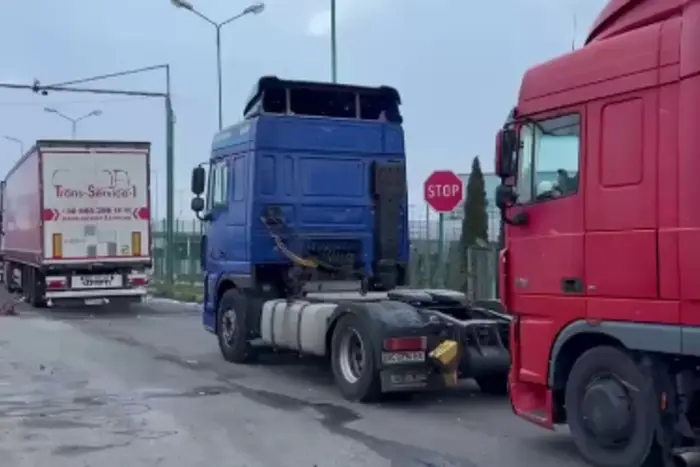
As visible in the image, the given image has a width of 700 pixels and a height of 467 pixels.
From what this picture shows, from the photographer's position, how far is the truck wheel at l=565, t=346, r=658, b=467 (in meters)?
7.40

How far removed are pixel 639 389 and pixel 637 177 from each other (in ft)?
4.79

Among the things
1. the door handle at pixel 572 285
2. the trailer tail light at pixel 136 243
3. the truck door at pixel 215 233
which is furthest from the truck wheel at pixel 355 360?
the trailer tail light at pixel 136 243

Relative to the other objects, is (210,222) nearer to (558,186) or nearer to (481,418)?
(481,418)

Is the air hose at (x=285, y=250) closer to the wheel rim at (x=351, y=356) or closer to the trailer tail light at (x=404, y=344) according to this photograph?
the wheel rim at (x=351, y=356)

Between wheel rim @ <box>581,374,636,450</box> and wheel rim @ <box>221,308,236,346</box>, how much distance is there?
299 inches

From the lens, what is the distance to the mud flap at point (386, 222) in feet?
47.7

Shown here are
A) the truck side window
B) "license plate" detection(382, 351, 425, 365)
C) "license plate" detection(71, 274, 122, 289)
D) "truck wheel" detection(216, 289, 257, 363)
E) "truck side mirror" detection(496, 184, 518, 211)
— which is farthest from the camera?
"license plate" detection(71, 274, 122, 289)

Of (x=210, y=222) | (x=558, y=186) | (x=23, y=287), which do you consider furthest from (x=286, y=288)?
(x=23, y=287)

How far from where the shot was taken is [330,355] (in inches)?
480

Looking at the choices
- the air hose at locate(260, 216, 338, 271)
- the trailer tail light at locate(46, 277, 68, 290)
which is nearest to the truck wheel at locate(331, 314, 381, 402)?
the air hose at locate(260, 216, 338, 271)

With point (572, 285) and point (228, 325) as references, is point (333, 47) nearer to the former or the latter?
point (228, 325)

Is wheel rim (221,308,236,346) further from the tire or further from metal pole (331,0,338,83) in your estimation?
metal pole (331,0,338,83)

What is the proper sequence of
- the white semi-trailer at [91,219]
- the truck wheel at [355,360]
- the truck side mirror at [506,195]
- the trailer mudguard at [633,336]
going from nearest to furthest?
the trailer mudguard at [633,336], the truck side mirror at [506,195], the truck wheel at [355,360], the white semi-trailer at [91,219]

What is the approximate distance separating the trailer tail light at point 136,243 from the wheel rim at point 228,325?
10.4 meters
